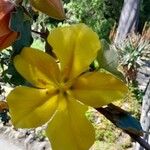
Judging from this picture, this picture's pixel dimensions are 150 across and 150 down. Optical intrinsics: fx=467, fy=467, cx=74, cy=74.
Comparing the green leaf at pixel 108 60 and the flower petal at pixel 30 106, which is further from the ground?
the green leaf at pixel 108 60

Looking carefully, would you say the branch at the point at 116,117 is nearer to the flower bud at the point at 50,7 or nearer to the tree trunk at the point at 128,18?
the flower bud at the point at 50,7

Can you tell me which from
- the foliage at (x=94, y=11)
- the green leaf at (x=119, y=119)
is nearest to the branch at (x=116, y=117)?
the green leaf at (x=119, y=119)

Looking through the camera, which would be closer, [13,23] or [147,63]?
[13,23]

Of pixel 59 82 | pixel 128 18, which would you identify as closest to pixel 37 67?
pixel 59 82

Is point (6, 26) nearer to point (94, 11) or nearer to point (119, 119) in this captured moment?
point (119, 119)

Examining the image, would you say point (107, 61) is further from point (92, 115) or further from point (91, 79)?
point (92, 115)

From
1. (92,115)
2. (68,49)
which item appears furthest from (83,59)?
(92,115)

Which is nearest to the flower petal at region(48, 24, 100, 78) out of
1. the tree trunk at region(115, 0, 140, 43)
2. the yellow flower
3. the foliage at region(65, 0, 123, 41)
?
the yellow flower
